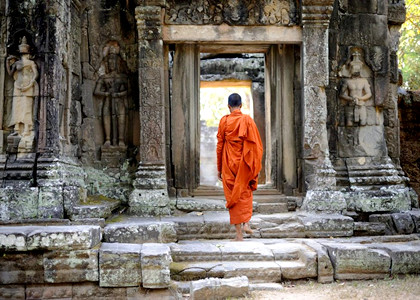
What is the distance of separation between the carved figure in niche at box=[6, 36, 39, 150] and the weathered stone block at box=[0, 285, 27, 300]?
2.02 metres

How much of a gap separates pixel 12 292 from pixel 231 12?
483 centimetres

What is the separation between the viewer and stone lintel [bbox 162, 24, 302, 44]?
6.84 meters

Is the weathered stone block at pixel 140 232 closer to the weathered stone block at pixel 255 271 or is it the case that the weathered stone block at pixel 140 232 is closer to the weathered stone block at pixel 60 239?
the weathered stone block at pixel 60 239

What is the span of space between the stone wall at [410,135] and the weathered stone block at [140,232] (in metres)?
5.51

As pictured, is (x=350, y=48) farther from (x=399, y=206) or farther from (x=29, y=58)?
(x=29, y=58)

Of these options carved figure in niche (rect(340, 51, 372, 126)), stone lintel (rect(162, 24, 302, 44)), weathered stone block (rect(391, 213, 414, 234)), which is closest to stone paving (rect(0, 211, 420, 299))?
weathered stone block (rect(391, 213, 414, 234))

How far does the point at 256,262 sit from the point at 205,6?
397cm

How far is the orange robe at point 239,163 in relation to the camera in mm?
5395

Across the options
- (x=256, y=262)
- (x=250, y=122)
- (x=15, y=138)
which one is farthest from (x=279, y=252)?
(x=15, y=138)

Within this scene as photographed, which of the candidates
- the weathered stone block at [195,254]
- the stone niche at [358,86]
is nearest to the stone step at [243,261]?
the weathered stone block at [195,254]

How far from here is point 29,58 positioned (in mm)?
5762

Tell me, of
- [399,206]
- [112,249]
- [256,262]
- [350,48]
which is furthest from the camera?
[350,48]

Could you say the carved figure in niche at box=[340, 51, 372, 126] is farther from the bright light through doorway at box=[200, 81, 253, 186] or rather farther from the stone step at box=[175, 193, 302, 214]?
the bright light through doorway at box=[200, 81, 253, 186]

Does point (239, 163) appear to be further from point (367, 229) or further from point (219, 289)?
point (367, 229)
